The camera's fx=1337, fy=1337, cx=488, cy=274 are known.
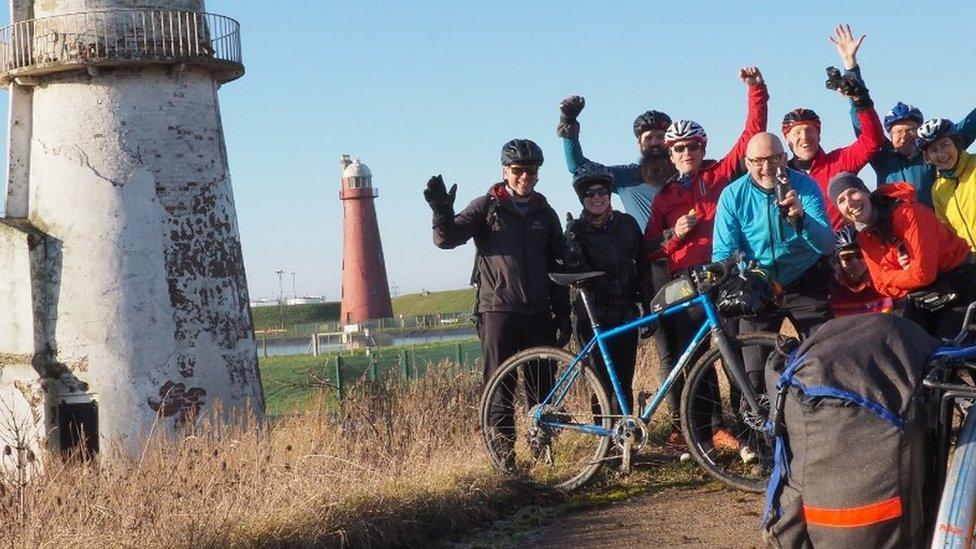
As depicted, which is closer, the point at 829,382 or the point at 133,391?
the point at 829,382

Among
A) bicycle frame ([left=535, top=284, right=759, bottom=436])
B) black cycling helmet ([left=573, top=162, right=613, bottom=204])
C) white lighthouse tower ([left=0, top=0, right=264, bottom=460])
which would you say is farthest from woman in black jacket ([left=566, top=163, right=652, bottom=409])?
white lighthouse tower ([left=0, top=0, right=264, bottom=460])

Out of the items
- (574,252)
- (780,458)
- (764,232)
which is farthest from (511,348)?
(780,458)

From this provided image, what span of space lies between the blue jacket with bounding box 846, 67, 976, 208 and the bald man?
113cm

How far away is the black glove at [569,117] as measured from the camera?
805cm

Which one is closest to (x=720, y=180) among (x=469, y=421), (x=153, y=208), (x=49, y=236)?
(x=469, y=421)

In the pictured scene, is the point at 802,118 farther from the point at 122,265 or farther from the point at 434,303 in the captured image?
the point at 434,303

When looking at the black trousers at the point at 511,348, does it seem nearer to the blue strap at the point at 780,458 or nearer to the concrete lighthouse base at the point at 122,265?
the blue strap at the point at 780,458

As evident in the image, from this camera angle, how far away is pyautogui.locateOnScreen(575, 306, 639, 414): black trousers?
7.18m

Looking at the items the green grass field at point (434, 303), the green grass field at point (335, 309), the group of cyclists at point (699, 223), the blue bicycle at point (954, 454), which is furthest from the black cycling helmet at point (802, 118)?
the green grass field at point (335, 309)

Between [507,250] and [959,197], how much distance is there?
2.40m

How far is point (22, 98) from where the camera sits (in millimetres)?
17859

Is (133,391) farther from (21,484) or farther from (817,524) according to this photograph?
(817,524)

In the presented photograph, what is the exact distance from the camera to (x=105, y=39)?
17.1 metres

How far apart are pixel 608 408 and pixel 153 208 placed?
11445 millimetres
